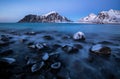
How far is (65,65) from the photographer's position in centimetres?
632

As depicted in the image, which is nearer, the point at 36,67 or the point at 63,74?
the point at 63,74

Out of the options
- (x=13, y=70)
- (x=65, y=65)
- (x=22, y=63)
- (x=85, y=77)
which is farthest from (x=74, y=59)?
(x=13, y=70)

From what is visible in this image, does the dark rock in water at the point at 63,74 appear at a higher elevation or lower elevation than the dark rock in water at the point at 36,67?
lower

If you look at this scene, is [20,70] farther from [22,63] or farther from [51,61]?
[51,61]

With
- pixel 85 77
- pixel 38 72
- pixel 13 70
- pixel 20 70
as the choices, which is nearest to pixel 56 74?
pixel 38 72

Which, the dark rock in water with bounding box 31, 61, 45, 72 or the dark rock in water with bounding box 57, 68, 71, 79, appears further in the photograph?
the dark rock in water with bounding box 31, 61, 45, 72

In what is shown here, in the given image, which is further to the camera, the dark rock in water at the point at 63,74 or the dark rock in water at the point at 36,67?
the dark rock in water at the point at 36,67

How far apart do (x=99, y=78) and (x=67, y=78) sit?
4.93 feet

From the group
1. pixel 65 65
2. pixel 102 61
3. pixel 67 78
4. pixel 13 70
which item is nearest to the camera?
pixel 67 78

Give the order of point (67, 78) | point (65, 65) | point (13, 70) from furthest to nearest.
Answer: point (65, 65), point (13, 70), point (67, 78)

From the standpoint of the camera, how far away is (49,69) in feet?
18.7

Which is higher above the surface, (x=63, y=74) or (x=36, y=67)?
(x=36, y=67)

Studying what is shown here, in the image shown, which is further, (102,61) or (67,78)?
(102,61)

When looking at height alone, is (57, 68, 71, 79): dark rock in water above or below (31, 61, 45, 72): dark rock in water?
below
